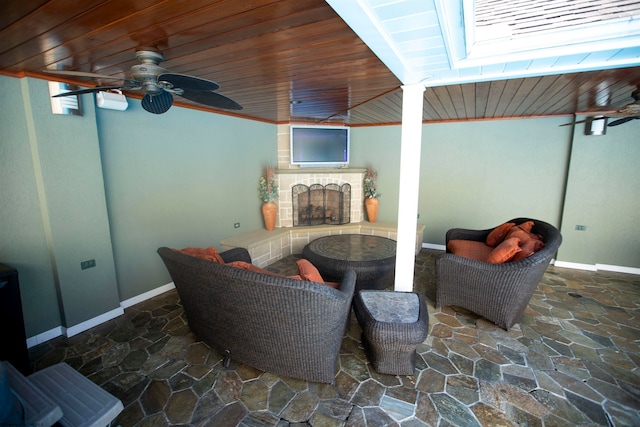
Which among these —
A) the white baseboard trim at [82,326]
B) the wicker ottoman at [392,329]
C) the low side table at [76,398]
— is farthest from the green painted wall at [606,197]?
the white baseboard trim at [82,326]

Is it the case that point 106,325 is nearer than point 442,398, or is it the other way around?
point 442,398

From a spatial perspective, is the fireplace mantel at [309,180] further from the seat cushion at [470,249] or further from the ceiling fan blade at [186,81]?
the ceiling fan blade at [186,81]

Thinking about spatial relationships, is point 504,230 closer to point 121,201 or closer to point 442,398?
point 442,398

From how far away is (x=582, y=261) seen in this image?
176 inches

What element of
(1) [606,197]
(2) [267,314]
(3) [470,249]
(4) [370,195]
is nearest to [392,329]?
(2) [267,314]

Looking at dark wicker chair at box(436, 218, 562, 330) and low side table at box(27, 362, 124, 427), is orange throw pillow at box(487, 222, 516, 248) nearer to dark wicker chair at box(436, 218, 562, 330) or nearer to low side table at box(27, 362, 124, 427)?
dark wicker chair at box(436, 218, 562, 330)

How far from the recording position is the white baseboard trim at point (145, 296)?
3.19 m

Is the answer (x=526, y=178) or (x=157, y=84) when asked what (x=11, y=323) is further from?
(x=526, y=178)

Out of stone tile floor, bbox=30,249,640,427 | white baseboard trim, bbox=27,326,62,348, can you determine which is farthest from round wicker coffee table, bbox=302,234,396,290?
white baseboard trim, bbox=27,326,62,348

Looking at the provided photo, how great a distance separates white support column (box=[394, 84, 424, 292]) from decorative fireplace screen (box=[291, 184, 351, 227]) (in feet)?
8.72

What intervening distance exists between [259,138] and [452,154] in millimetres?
3453

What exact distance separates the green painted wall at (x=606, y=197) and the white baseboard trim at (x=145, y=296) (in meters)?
5.95

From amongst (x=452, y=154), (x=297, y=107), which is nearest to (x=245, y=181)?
(x=297, y=107)

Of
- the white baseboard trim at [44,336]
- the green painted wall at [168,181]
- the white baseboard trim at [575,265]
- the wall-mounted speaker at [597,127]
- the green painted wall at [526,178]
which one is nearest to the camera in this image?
the white baseboard trim at [44,336]
